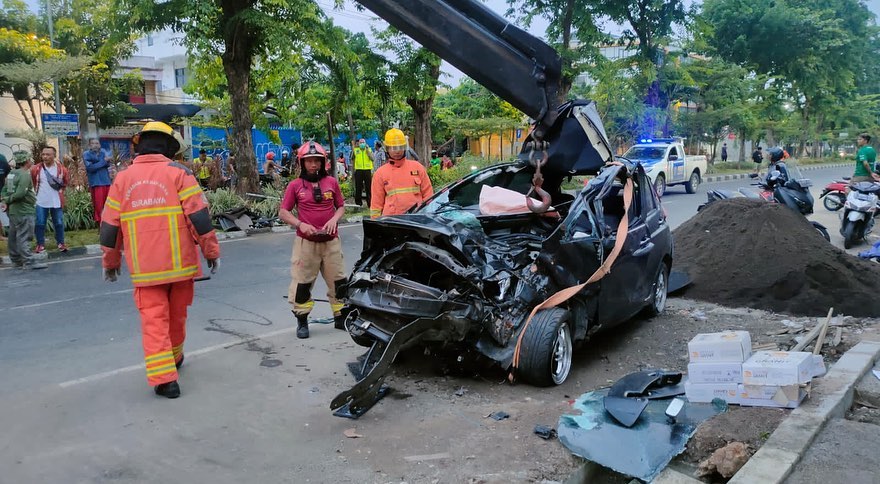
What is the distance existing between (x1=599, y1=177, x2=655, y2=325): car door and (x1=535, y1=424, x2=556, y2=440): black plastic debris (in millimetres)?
1595

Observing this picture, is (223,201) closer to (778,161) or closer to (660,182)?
(778,161)

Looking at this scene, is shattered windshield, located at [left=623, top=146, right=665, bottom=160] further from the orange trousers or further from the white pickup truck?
the orange trousers

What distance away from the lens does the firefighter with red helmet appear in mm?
5879

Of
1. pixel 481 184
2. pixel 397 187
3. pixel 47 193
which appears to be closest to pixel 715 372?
pixel 481 184

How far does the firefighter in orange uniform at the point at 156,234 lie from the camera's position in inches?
176

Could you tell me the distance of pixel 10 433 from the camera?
397cm

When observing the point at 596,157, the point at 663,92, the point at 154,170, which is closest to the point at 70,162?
the point at 154,170

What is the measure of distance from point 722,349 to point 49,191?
1056 cm

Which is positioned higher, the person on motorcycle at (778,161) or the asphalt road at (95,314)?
the person on motorcycle at (778,161)

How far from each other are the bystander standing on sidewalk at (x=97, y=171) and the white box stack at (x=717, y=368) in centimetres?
1140

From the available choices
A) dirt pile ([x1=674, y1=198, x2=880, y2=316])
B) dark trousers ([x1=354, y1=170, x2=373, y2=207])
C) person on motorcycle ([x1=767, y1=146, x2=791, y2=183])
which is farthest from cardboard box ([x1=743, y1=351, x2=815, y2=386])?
dark trousers ([x1=354, y1=170, x2=373, y2=207])

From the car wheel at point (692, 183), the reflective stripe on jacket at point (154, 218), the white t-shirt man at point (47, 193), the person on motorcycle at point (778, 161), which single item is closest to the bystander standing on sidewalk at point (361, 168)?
the white t-shirt man at point (47, 193)

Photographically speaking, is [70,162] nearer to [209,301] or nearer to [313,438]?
[209,301]

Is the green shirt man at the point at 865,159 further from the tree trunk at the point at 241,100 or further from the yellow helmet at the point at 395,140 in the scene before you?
the tree trunk at the point at 241,100
